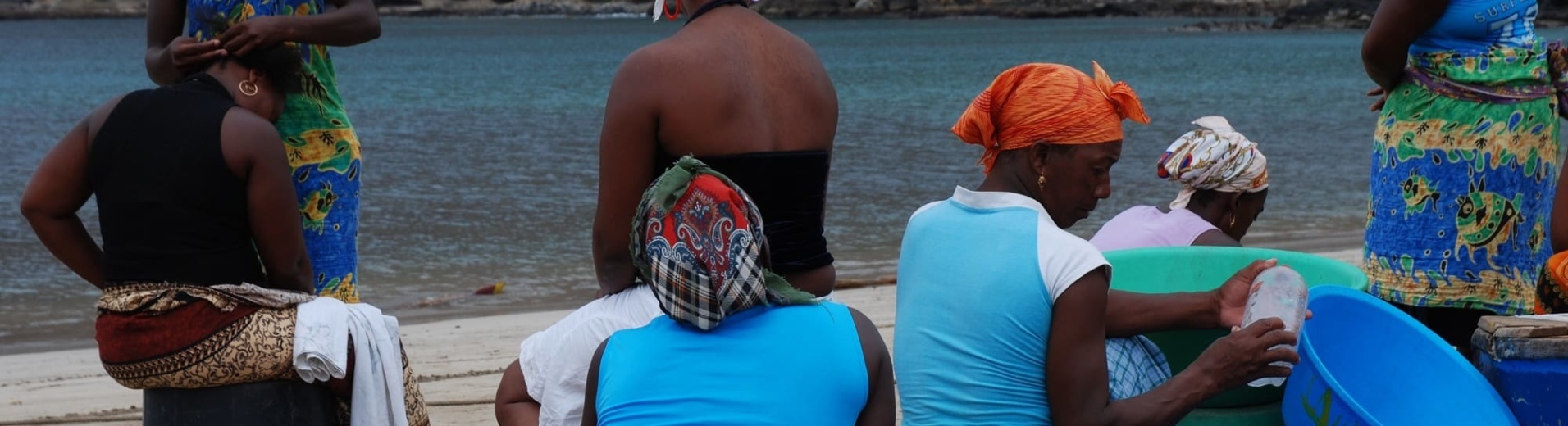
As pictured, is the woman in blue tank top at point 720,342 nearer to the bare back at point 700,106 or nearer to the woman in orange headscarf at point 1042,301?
the woman in orange headscarf at point 1042,301

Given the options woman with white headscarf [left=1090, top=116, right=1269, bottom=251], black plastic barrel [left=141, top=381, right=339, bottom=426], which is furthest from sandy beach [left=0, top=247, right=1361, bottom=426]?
woman with white headscarf [left=1090, top=116, right=1269, bottom=251]

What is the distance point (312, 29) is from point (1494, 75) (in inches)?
120

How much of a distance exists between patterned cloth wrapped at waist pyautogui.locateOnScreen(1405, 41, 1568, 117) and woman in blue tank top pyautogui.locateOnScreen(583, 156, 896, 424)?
7.73 feet

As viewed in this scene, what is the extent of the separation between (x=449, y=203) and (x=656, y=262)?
14620 millimetres

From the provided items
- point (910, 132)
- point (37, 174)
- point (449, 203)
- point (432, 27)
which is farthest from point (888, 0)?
point (37, 174)

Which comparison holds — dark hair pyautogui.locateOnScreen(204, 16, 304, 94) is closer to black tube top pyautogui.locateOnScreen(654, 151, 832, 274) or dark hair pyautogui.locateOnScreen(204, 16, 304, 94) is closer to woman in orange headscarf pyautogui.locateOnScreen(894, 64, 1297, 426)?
black tube top pyautogui.locateOnScreen(654, 151, 832, 274)

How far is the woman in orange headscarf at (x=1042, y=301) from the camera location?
2812 millimetres

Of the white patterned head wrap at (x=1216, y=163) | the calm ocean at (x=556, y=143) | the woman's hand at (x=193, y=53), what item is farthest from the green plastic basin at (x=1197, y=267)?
the calm ocean at (x=556, y=143)

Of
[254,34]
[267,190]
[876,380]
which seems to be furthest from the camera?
[254,34]

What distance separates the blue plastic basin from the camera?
3.32 meters

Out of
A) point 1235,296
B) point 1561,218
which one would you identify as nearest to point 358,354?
point 1235,296

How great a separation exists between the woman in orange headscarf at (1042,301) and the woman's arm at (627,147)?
52cm

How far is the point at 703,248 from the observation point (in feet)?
8.77

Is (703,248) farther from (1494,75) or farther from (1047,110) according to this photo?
(1494,75)
